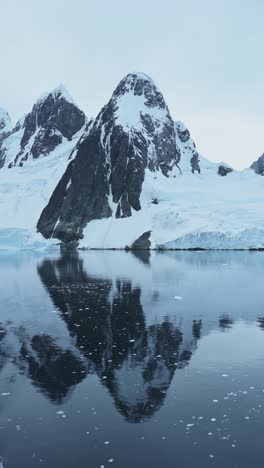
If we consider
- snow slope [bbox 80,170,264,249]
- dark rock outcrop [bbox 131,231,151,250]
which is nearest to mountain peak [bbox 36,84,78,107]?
snow slope [bbox 80,170,264,249]

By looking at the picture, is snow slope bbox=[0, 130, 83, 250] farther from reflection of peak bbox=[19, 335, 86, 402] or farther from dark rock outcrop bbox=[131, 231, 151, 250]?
reflection of peak bbox=[19, 335, 86, 402]

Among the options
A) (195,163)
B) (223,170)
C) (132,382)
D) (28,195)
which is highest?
(195,163)

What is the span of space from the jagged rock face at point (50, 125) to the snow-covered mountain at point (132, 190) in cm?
241

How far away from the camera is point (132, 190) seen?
424 ft

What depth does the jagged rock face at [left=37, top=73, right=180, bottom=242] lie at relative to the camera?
132 meters

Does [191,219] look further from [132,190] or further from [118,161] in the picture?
[118,161]

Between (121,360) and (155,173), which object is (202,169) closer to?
(155,173)

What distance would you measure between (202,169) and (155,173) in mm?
31790

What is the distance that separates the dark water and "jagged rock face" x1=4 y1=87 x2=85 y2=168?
154 meters

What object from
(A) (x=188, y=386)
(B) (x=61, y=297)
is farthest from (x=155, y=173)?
(A) (x=188, y=386)

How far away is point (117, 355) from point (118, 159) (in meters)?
120

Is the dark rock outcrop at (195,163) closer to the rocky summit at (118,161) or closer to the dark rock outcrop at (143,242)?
the rocky summit at (118,161)

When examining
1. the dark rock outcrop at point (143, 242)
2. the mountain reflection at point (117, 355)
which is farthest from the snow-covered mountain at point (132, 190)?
the mountain reflection at point (117, 355)

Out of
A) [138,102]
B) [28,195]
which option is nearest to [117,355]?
[138,102]
